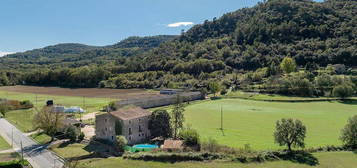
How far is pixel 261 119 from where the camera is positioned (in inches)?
2083

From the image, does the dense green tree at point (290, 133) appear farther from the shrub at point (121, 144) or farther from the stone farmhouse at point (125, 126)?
the shrub at point (121, 144)

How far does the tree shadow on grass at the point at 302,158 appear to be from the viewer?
98.9 ft

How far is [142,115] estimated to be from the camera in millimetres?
41906

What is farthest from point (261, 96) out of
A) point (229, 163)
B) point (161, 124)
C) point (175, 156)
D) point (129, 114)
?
point (175, 156)

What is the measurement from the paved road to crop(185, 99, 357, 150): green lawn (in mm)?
21311

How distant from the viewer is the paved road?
3184 centimetres

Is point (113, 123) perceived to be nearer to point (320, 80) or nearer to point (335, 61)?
point (320, 80)

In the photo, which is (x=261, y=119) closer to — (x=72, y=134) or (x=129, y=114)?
(x=129, y=114)

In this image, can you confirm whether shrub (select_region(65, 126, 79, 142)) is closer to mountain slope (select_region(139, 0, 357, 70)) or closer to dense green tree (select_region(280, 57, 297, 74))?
dense green tree (select_region(280, 57, 297, 74))

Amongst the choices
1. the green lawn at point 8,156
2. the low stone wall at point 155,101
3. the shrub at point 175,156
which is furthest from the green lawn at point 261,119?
the green lawn at point 8,156

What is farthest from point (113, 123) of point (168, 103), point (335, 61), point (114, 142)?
point (335, 61)

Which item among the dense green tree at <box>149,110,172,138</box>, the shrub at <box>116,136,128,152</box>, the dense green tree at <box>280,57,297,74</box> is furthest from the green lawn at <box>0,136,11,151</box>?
the dense green tree at <box>280,57,297,74</box>

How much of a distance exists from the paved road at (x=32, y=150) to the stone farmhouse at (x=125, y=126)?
8.08 meters

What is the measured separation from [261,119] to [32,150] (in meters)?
40.5
